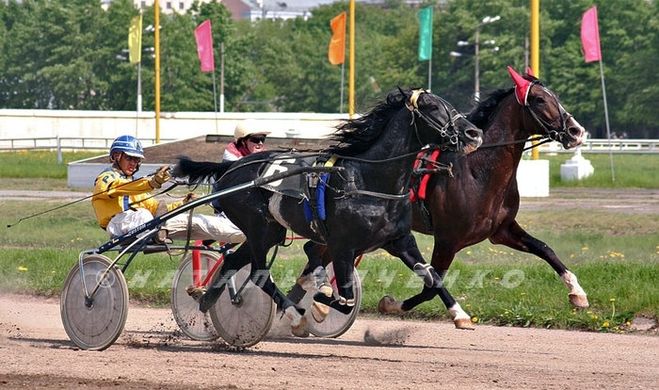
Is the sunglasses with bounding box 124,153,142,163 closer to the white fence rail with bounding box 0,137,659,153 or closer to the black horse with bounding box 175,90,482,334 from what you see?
the black horse with bounding box 175,90,482,334

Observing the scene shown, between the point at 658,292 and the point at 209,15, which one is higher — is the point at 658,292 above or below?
below

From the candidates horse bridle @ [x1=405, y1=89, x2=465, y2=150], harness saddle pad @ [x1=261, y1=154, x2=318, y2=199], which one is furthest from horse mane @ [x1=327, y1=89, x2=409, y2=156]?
harness saddle pad @ [x1=261, y1=154, x2=318, y2=199]

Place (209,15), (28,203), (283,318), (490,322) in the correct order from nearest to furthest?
(283,318), (490,322), (28,203), (209,15)

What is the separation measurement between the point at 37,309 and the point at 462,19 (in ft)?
198

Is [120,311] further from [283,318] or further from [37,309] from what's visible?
[37,309]

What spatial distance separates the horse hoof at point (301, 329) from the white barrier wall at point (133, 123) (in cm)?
3931

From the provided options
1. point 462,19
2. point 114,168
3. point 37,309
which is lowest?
point 37,309

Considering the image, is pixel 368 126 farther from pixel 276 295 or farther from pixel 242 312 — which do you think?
pixel 242 312

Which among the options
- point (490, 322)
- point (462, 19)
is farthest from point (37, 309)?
point (462, 19)

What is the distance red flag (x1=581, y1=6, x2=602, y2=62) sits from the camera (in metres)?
30.7

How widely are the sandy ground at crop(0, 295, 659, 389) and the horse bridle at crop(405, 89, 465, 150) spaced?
1.49m

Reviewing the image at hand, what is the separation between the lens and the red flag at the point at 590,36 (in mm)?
30734

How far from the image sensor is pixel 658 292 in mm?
11758

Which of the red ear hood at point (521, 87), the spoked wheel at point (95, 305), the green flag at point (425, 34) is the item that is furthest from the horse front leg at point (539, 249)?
the green flag at point (425, 34)
